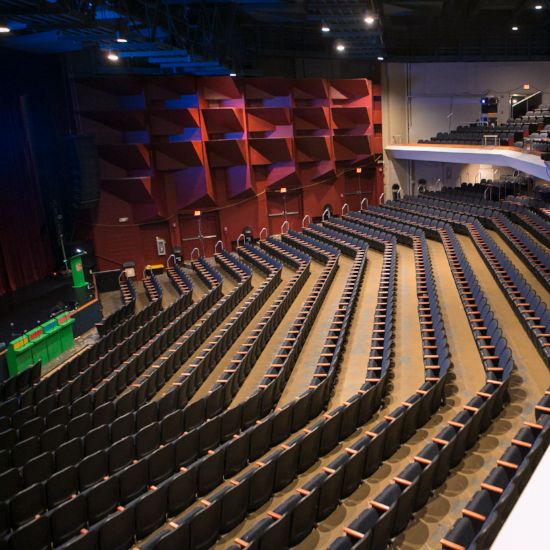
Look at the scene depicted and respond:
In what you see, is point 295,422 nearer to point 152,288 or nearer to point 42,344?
point 42,344

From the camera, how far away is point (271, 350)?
588 cm

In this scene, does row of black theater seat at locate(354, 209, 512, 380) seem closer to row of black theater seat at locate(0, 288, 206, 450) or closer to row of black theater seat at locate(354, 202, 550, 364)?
row of black theater seat at locate(354, 202, 550, 364)

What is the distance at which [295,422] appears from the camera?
13.1 feet

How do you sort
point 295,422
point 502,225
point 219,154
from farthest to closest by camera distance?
point 219,154, point 502,225, point 295,422

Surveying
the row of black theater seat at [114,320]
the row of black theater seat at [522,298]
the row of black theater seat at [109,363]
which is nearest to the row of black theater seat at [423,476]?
the row of black theater seat at [522,298]

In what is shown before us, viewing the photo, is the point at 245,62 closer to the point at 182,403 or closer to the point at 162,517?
the point at 182,403

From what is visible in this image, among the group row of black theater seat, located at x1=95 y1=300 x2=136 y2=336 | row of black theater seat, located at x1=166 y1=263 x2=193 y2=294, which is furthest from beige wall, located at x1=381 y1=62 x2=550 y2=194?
row of black theater seat, located at x1=95 y1=300 x2=136 y2=336

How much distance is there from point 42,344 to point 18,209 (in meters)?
3.10

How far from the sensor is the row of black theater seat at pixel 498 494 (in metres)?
2.30

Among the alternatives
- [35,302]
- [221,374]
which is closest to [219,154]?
[35,302]

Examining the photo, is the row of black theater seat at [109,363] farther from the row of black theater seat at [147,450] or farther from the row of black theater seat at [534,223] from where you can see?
the row of black theater seat at [534,223]

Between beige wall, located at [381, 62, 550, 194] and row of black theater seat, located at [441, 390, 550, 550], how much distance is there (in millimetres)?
10852

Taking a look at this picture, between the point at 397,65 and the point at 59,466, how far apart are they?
12198mm

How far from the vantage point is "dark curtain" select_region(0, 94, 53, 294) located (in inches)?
327
